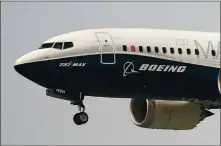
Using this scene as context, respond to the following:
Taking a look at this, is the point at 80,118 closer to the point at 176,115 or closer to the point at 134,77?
the point at 134,77

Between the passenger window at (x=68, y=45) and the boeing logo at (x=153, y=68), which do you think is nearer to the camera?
the passenger window at (x=68, y=45)

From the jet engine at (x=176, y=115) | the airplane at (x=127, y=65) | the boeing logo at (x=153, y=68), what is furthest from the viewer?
the jet engine at (x=176, y=115)

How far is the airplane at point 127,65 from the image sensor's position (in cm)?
8431

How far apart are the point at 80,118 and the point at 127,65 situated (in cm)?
380

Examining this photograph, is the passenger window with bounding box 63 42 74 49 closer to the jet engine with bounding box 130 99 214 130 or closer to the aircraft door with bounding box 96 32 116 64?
the aircraft door with bounding box 96 32 116 64

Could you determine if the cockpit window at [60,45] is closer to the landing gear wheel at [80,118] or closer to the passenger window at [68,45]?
the passenger window at [68,45]

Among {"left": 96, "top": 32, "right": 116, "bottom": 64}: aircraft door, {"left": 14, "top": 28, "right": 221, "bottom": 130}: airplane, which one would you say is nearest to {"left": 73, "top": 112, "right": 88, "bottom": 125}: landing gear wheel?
{"left": 14, "top": 28, "right": 221, "bottom": 130}: airplane

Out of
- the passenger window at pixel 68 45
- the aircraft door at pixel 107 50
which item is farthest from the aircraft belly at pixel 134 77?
the passenger window at pixel 68 45

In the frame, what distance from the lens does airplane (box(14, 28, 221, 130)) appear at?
84.3 m

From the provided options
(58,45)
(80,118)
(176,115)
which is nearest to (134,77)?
(80,118)

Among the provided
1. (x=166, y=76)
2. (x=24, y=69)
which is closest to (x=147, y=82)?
(x=166, y=76)

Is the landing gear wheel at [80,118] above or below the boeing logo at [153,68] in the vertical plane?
below

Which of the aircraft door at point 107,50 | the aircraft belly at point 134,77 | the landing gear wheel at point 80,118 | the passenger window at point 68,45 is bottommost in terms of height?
the landing gear wheel at point 80,118

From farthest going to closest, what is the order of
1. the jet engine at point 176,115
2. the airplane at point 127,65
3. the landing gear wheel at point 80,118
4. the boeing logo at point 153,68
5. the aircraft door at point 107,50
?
1. the jet engine at point 176,115
2. the boeing logo at point 153,68
3. the landing gear wheel at point 80,118
4. the aircraft door at point 107,50
5. the airplane at point 127,65
